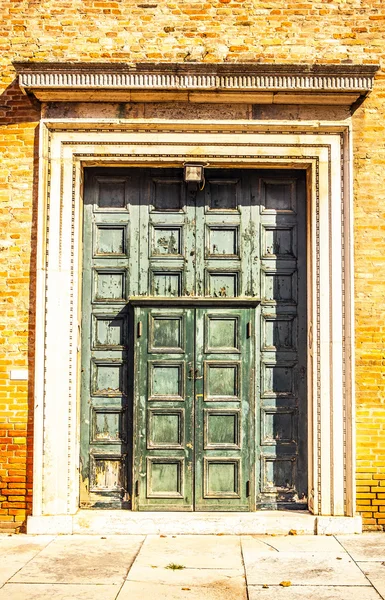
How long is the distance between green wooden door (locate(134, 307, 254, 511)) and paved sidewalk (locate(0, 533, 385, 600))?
0.57 meters

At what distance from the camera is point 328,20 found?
25.4 ft

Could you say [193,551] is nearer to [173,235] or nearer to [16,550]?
[16,550]

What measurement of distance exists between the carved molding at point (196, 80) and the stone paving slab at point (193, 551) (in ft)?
15.6

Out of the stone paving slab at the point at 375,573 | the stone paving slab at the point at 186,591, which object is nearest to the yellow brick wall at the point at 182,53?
the stone paving slab at the point at 375,573

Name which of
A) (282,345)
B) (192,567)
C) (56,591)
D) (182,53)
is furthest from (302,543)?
(182,53)

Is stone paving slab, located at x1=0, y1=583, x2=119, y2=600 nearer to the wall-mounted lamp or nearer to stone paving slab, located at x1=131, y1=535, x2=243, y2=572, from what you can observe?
stone paving slab, located at x1=131, y1=535, x2=243, y2=572

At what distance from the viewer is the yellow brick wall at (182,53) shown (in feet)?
24.9

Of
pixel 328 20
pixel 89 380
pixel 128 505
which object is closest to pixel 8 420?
pixel 89 380

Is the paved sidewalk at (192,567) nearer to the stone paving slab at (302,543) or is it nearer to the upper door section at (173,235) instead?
the stone paving slab at (302,543)

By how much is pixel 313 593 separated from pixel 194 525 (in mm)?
2076

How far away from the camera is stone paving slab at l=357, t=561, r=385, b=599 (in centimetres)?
571

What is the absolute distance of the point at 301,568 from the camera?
20.5ft

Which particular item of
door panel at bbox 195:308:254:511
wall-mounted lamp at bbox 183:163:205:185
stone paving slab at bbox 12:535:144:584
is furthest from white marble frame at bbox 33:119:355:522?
door panel at bbox 195:308:254:511

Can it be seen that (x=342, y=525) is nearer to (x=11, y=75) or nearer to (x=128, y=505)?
(x=128, y=505)
